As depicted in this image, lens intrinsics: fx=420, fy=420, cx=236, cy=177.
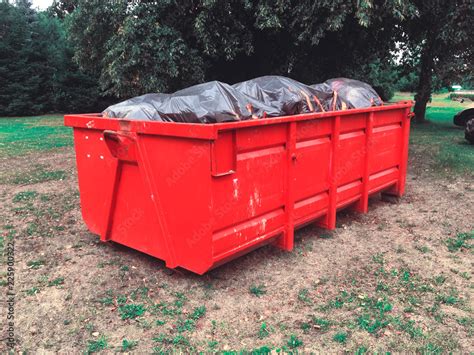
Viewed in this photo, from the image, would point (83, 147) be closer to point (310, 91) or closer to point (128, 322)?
point (128, 322)

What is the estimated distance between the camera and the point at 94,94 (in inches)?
931

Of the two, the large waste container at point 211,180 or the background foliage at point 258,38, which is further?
the background foliage at point 258,38

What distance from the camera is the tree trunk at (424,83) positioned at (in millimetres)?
13524

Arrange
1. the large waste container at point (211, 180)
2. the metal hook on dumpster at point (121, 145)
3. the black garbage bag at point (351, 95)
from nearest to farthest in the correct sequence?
1. the large waste container at point (211, 180)
2. the metal hook on dumpster at point (121, 145)
3. the black garbage bag at point (351, 95)

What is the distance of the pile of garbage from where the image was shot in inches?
140

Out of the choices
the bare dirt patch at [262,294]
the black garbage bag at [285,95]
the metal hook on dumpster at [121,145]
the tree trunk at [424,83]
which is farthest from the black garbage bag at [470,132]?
the metal hook on dumpster at [121,145]

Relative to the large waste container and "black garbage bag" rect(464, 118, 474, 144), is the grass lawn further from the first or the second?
the large waste container

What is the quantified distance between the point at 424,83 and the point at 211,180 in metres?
14.3

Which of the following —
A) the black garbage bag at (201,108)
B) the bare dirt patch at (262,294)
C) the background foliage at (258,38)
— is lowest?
the bare dirt patch at (262,294)

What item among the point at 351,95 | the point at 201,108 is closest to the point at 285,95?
the point at 201,108

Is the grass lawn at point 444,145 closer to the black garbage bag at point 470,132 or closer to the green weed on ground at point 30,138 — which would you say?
the black garbage bag at point 470,132
